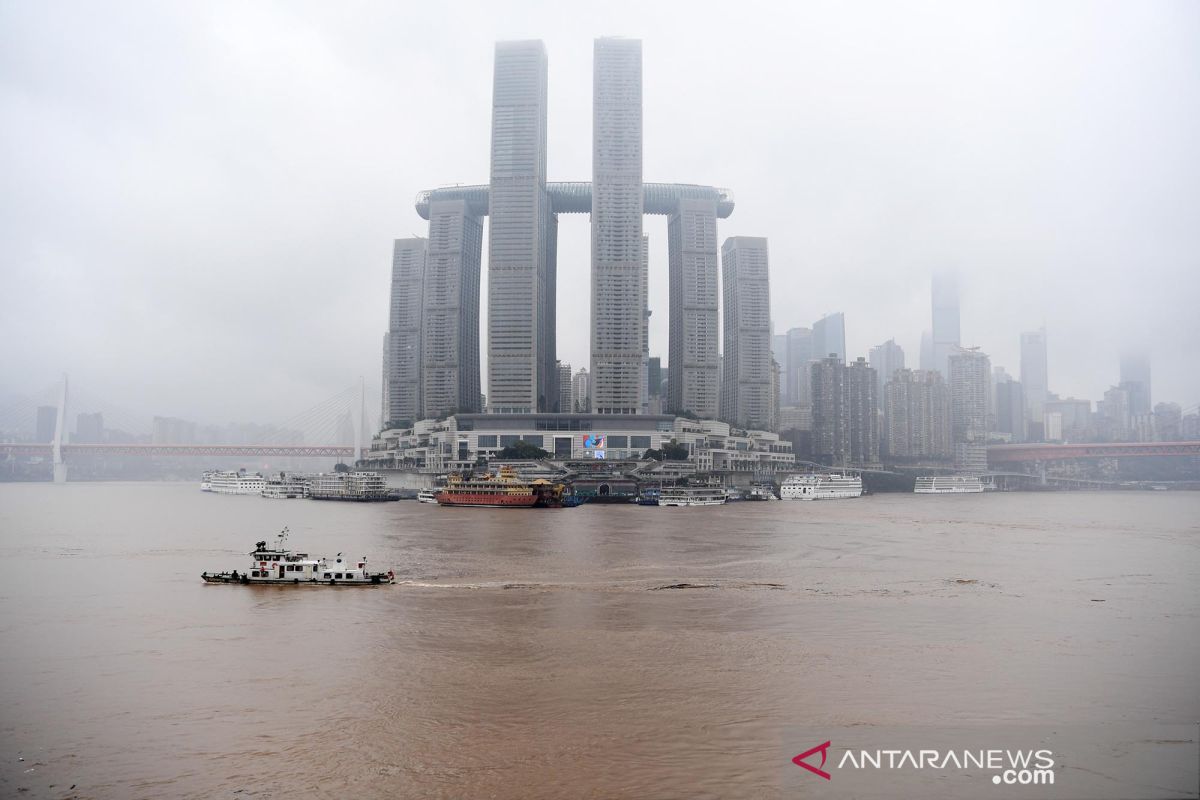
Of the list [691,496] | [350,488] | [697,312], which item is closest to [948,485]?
[697,312]

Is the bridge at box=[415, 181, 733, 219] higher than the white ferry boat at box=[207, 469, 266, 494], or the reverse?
the bridge at box=[415, 181, 733, 219]

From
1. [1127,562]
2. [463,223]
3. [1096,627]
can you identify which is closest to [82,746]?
[1096,627]

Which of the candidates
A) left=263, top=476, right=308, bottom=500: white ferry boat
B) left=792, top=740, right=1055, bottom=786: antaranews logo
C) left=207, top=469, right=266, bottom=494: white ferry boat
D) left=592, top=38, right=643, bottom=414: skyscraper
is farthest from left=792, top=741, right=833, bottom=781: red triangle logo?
left=592, top=38, right=643, bottom=414: skyscraper

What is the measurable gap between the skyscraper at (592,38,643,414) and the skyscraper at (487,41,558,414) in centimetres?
1209

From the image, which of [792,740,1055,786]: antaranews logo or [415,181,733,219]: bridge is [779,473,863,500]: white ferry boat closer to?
[415,181,733,219]: bridge

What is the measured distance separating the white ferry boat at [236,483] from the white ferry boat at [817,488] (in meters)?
82.8

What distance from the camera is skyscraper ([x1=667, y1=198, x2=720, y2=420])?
18012 centimetres

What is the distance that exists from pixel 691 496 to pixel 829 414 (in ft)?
313

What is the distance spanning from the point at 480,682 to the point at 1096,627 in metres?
19.8

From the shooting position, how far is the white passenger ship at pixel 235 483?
138 metres

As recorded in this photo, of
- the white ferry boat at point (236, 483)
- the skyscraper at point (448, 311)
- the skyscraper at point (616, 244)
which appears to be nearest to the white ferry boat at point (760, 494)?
the skyscraper at point (616, 244)

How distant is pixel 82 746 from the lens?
15.5 meters

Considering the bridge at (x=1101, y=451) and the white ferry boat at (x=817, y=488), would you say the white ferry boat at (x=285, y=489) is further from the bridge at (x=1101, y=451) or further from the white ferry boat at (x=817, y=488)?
the bridge at (x=1101, y=451)

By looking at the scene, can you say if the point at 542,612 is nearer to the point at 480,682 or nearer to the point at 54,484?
the point at 480,682
